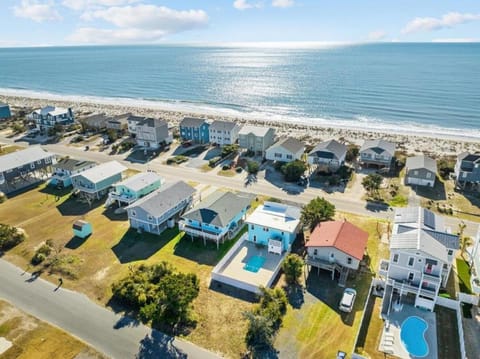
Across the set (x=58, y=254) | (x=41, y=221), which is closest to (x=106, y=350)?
(x=58, y=254)

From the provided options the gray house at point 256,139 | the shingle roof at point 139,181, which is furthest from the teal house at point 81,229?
the gray house at point 256,139

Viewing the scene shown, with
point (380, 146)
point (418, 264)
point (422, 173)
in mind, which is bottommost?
point (422, 173)

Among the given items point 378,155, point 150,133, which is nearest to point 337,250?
point 378,155

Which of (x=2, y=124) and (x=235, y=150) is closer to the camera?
(x=235, y=150)

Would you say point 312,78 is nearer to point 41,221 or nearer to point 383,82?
point 383,82

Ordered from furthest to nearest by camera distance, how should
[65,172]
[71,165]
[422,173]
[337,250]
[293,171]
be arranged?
[71,165], [65,172], [293,171], [422,173], [337,250]

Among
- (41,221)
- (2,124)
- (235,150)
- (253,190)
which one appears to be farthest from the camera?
(2,124)

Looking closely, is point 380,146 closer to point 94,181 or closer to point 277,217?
point 277,217
